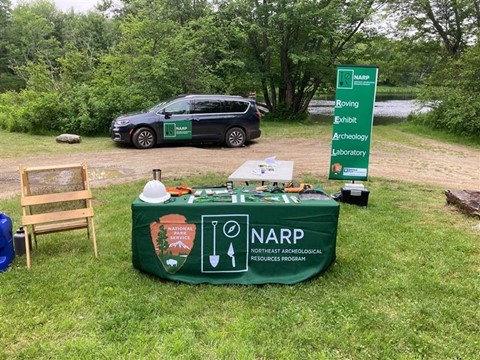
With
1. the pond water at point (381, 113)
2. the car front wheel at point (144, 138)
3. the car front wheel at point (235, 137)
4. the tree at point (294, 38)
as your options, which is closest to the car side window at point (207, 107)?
the car front wheel at point (235, 137)

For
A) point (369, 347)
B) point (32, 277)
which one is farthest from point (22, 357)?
point (369, 347)

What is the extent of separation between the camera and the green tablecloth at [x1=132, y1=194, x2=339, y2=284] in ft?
11.0

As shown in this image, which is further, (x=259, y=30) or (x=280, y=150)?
(x=259, y=30)

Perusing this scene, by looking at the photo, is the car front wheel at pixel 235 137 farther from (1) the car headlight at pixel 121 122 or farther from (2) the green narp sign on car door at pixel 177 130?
(1) the car headlight at pixel 121 122

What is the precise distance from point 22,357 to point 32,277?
1142 millimetres

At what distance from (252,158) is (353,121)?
422cm

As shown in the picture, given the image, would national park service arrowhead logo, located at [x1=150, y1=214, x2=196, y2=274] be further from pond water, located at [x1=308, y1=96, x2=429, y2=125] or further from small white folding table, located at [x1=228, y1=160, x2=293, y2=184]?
pond water, located at [x1=308, y1=96, x2=429, y2=125]

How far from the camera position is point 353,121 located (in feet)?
19.3

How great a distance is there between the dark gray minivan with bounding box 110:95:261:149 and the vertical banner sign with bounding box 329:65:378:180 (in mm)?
5771

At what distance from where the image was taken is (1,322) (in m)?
2.82

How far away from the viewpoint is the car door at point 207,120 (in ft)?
36.3

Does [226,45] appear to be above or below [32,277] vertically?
above

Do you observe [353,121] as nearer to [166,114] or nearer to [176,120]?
[176,120]

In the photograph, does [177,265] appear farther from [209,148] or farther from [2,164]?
[209,148]
